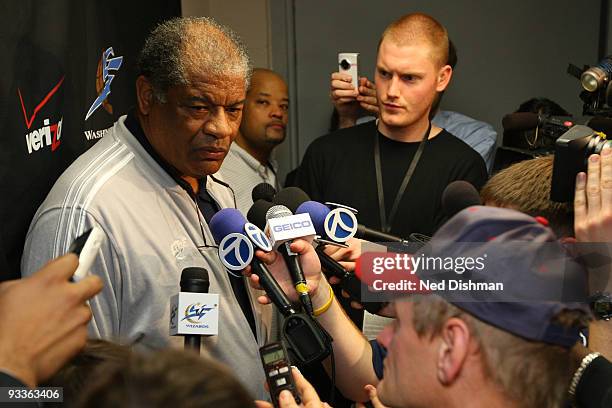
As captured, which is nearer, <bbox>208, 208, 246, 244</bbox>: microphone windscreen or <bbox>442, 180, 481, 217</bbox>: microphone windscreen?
<bbox>442, 180, 481, 217</bbox>: microphone windscreen

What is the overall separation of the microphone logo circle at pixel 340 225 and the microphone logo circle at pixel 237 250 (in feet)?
0.72

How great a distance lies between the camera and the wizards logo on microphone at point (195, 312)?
1740mm

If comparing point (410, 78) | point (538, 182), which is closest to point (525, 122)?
point (410, 78)

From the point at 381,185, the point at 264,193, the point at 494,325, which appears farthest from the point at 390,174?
the point at 494,325

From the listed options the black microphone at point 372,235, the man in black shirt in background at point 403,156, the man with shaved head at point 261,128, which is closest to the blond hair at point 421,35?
the man in black shirt in background at point 403,156

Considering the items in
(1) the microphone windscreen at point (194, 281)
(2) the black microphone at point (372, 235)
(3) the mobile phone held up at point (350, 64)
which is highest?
(3) the mobile phone held up at point (350, 64)

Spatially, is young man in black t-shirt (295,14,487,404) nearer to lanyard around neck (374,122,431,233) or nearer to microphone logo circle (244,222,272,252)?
lanyard around neck (374,122,431,233)

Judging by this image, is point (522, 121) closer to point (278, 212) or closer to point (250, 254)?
point (278, 212)

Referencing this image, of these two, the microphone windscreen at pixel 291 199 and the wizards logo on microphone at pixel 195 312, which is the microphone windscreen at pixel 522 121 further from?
the wizards logo on microphone at pixel 195 312

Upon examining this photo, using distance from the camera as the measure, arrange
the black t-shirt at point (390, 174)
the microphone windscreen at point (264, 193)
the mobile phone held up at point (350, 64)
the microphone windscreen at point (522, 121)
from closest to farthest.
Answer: the microphone windscreen at point (264, 193), the microphone windscreen at point (522, 121), the black t-shirt at point (390, 174), the mobile phone held up at point (350, 64)

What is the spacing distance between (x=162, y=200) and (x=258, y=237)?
0.42 meters

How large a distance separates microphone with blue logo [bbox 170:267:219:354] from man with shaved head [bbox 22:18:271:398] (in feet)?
0.71

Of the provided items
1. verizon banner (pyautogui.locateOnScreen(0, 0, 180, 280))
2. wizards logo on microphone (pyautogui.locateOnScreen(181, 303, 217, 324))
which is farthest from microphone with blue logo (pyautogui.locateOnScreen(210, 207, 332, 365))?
verizon banner (pyautogui.locateOnScreen(0, 0, 180, 280))

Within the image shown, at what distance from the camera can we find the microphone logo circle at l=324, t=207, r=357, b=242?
191 centimetres
